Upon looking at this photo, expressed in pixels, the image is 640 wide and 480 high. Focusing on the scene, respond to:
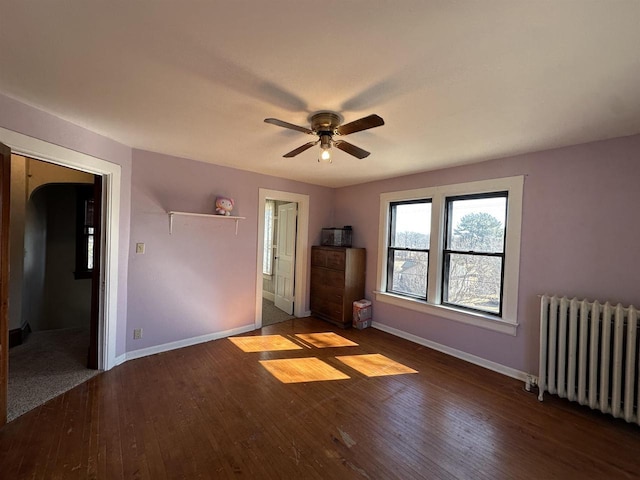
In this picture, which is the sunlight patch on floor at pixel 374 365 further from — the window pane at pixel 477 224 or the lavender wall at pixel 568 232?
the window pane at pixel 477 224

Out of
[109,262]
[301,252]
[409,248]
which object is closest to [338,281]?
[301,252]

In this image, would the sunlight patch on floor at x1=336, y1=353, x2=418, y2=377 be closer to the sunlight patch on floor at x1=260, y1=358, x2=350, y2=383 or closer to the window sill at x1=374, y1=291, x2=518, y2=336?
the sunlight patch on floor at x1=260, y1=358, x2=350, y2=383

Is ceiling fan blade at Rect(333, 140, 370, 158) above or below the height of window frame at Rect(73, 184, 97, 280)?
above

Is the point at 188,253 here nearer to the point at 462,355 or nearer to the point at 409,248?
the point at 409,248

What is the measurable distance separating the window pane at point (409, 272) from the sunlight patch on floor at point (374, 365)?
44.5 inches

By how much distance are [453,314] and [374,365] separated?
3.91ft

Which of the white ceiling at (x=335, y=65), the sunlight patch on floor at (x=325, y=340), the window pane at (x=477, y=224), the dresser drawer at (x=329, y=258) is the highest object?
the white ceiling at (x=335, y=65)

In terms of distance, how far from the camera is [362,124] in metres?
1.75

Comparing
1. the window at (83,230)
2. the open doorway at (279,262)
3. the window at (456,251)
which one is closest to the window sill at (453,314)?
the window at (456,251)

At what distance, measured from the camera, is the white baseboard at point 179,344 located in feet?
10.1

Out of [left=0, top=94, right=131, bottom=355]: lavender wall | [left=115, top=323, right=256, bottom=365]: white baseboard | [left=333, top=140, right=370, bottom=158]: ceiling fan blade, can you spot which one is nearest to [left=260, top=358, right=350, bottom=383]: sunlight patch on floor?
[left=115, top=323, right=256, bottom=365]: white baseboard

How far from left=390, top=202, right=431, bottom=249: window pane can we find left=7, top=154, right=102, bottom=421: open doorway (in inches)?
147

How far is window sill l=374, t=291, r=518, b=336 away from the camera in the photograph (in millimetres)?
2996

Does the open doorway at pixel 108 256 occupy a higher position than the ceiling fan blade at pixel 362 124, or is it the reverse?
the ceiling fan blade at pixel 362 124
